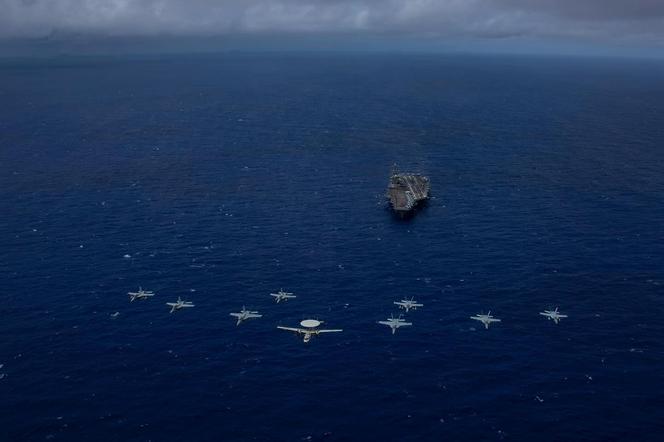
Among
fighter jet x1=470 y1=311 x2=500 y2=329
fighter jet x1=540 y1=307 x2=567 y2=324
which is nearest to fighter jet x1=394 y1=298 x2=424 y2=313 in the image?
fighter jet x1=470 y1=311 x2=500 y2=329

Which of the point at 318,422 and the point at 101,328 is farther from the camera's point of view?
the point at 101,328

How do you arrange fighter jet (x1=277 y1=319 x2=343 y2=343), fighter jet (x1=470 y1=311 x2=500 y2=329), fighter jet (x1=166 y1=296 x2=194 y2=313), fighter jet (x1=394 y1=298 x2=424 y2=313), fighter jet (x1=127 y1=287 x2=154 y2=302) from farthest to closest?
fighter jet (x1=127 y1=287 x2=154 y2=302), fighter jet (x1=394 y1=298 x2=424 y2=313), fighter jet (x1=166 y1=296 x2=194 y2=313), fighter jet (x1=470 y1=311 x2=500 y2=329), fighter jet (x1=277 y1=319 x2=343 y2=343)

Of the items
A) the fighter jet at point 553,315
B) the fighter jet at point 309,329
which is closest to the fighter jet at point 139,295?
the fighter jet at point 309,329

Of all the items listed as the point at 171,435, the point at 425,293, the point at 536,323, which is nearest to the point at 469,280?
the point at 425,293

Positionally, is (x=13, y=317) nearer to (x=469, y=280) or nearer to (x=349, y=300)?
(x=349, y=300)

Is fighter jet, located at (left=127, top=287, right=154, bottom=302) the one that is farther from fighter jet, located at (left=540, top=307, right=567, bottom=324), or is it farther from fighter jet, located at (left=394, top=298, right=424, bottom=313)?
fighter jet, located at (left=540, top=307, right=567, bottom=324)

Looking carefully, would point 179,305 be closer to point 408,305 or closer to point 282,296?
point 282,296

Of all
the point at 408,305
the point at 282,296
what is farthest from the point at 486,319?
the point at 282,296

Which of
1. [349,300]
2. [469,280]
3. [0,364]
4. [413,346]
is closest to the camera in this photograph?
[0,364]

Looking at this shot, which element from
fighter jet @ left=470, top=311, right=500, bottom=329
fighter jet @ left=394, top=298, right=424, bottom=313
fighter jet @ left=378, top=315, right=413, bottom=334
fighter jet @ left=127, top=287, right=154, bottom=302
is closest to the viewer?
fighter jet @ left=378, top=315, right=413, bottom=334

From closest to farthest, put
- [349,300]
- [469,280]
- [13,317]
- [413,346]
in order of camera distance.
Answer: [413,346], [13,317], [349,300], [469,280]

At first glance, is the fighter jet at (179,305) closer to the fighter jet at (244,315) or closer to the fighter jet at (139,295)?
the fighter jet at (139,295)
